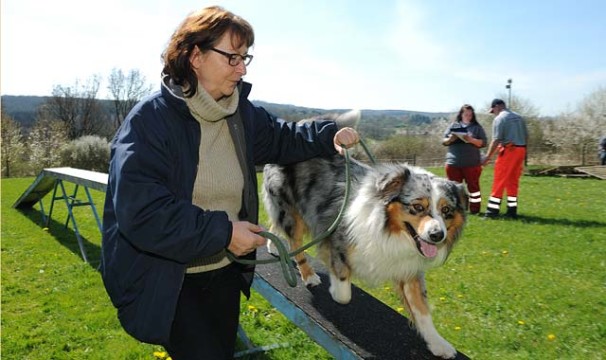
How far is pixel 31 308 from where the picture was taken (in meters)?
5.06

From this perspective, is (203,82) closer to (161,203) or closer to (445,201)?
(161,203)

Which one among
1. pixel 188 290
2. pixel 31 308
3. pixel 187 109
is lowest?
pixel 31 308

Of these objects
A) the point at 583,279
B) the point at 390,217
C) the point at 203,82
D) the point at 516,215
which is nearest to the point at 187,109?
the point at 203,82

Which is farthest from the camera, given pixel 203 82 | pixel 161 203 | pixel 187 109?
pixel 203 82

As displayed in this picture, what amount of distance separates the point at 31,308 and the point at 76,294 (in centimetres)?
47

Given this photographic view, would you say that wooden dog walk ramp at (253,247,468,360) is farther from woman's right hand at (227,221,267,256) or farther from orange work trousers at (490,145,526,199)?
orange work trousers at (490,145,526,199)

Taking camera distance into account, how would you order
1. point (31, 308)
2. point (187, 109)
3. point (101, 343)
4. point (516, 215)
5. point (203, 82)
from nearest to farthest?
1. point (187, 109)
2. point (203, 82)
3. point (101, 343)
4. point (31, 308)
5. point (516, 215)

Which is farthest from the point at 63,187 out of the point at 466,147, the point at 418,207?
the point at 466,147

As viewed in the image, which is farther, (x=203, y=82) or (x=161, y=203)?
(x=203, y=82)

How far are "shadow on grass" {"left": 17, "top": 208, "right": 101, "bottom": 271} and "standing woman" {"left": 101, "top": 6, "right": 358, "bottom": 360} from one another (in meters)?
4.93

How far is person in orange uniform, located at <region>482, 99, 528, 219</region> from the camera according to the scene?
8547mm

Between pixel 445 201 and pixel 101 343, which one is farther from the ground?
pixel 445 201

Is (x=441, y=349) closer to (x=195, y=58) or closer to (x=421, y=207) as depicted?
(x=421, y=207)

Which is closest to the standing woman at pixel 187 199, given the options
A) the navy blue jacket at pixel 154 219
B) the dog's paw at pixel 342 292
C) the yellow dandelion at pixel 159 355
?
the navy blue jacket at pixel 154 219
